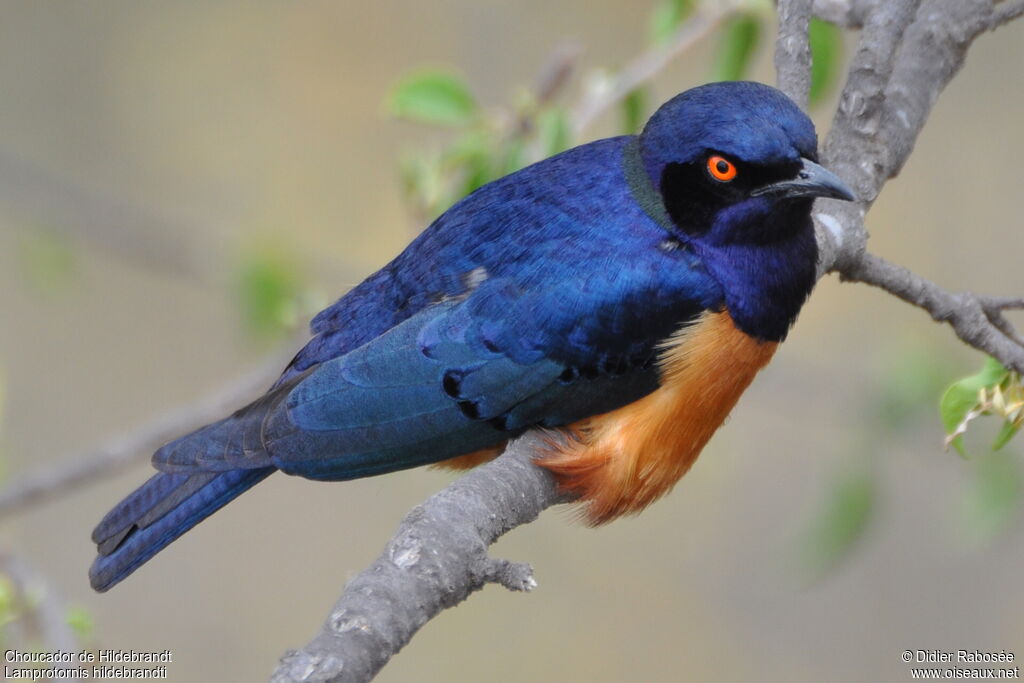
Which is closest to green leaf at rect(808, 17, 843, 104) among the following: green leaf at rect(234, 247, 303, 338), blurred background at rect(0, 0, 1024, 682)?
green leaf at rect(234, 247, 303, 338)

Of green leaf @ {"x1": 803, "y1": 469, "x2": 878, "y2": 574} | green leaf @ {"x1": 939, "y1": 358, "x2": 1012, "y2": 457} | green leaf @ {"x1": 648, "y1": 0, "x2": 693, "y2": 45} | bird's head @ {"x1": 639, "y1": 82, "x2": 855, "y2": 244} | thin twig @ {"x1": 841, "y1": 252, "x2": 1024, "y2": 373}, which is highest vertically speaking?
green leaf @ {"x1": 648, "y1": 0, "x2": 693, "y2": 45}

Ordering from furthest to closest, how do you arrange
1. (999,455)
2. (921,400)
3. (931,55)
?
(921,400)
(999,455)
(931,55)

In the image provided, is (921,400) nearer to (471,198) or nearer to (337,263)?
(471,198)

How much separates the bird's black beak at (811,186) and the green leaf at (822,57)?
0.62 meters

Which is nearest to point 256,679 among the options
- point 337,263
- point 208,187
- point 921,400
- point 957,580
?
point 337,263

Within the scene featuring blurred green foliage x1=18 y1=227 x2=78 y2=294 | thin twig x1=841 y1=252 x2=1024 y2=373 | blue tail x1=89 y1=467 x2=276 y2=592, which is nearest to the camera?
thin twig x1=841 y1=252 x2=1024 y2=373

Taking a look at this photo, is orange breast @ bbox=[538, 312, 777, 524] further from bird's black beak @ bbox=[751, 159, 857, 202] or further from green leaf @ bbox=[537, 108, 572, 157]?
green leaf @ bbox=[537, 108, 572, 157]

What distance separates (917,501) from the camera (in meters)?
6.68

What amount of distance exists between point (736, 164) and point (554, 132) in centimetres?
59

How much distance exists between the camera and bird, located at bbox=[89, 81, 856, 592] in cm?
277

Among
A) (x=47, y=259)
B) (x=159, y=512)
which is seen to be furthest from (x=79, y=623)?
(x=47, y=259)

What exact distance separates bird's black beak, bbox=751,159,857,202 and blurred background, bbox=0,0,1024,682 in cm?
237

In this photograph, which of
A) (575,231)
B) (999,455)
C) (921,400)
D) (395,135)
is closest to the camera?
(575,231)

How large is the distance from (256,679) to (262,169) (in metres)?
3.13
